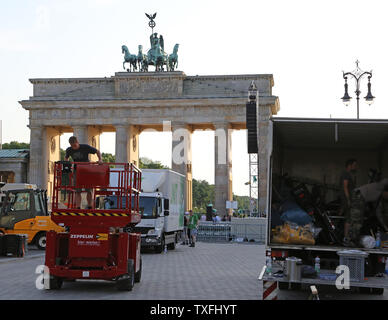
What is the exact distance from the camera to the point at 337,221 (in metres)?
14.1

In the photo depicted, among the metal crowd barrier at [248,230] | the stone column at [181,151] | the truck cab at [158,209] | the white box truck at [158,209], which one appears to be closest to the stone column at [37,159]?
the stone column at [181,151]

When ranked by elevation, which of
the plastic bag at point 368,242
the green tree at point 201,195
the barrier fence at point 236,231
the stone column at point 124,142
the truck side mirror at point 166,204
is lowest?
the barrier fence at point 236,231

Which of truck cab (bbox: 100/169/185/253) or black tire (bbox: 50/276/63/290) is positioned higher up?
truck cab (bbox: 100/169/185/253)

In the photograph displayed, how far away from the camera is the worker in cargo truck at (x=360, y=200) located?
13391mm

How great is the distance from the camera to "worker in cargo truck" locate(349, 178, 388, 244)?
13.4 m

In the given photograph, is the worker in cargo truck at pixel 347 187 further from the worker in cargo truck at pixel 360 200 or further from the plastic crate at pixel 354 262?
the plastic crate at pixel 354 262

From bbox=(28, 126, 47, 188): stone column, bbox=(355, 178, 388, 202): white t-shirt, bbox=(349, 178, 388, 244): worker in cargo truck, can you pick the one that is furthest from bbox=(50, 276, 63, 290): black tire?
bbox=(28, 126, 47, 188): stone column

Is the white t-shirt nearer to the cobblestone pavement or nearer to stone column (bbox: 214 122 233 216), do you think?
the cobblestone pavement

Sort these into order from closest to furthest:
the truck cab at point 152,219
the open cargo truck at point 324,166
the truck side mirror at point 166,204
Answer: the open cargo truck at point 324,166 → the truck cab at point 152,219 → the truck side mirror at point 166,204

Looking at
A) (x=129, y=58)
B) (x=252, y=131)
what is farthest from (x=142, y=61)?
(x=252, y=131)

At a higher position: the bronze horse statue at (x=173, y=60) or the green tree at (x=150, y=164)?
the bronze horse statue at (x=173, y=60)

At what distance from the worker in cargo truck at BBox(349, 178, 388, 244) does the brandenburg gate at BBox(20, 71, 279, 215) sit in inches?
2393

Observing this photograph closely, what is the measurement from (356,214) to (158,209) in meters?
17.0
